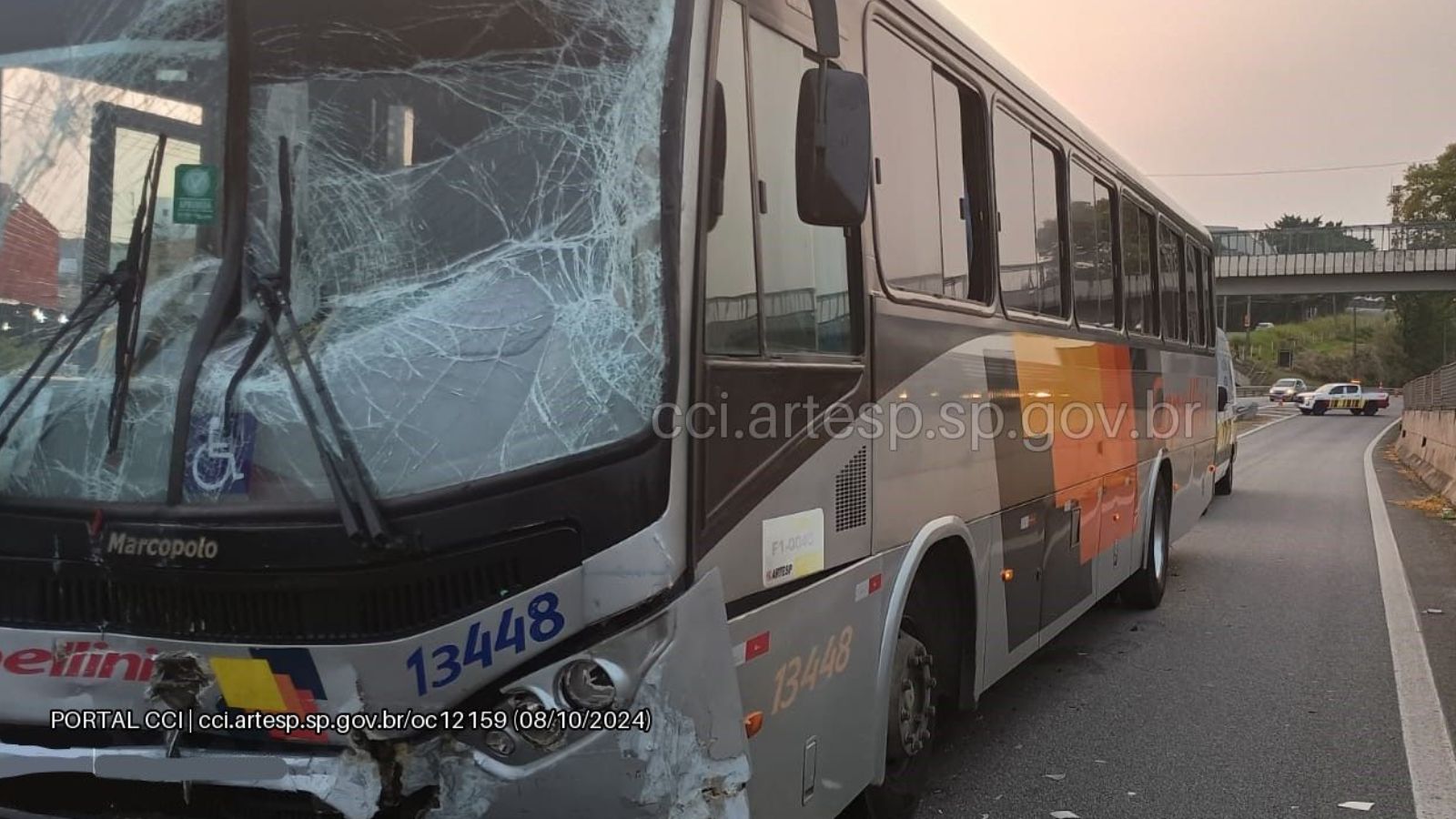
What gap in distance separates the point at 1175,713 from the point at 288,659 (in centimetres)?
513

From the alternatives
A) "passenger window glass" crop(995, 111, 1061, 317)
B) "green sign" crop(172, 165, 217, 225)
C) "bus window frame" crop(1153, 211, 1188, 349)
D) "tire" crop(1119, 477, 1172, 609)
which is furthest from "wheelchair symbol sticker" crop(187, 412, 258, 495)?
"bus window frame" crop(1153, 211, 1188, 349)

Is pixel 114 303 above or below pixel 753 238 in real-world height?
below

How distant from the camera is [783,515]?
3330 mm

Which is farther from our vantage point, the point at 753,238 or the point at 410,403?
the point at 753,238

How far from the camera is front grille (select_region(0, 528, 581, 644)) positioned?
2.71m

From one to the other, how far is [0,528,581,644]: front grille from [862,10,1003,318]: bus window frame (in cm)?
178

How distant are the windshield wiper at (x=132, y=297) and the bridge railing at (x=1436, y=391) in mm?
24845

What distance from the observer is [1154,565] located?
362 inches

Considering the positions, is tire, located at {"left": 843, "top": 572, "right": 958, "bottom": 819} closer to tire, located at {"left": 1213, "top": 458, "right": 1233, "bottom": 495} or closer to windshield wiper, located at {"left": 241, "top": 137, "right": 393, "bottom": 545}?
windshield wiper, located at {"left": 241, "top": 137, "right": 393, "bottom": 545}

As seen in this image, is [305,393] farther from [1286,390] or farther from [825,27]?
[1286,390]

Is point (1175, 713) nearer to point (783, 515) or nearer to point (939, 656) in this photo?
point (939, 656)

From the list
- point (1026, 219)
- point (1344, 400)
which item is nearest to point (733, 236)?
point (1026, 219)

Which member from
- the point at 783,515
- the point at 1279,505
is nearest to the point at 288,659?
the point at 783,515

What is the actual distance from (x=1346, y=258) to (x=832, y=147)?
58.7 meters
